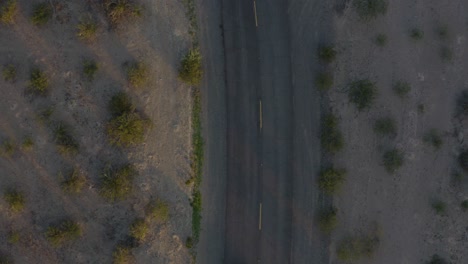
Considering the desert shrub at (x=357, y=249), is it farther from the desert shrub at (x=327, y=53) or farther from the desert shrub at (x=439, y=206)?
the desert shrub at (x=327, y=53)

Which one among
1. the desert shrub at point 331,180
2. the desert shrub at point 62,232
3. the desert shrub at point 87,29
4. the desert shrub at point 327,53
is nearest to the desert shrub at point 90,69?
the desert shrub at point 87,29

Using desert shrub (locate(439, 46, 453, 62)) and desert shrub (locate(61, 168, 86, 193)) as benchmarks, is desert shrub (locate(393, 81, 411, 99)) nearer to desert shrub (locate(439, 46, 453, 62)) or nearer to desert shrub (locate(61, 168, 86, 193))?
desert shrub (locate(439, 46, 453, 62))

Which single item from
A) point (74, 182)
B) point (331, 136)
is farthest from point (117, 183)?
point (331, 136)

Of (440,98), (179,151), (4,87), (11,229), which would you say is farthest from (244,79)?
(11,229)

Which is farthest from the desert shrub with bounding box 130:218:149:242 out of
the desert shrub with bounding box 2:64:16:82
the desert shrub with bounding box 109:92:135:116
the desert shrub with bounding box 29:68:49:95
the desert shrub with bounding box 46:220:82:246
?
the desert shrub with bounding box 2:64:16:82

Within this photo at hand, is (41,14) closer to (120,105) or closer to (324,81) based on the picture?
(120,105)
